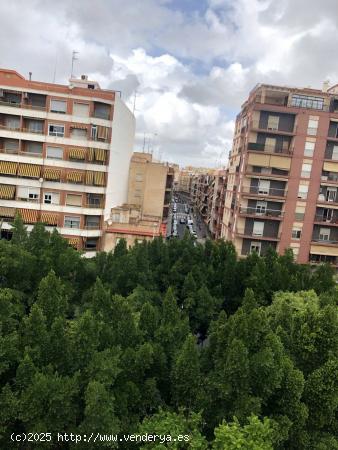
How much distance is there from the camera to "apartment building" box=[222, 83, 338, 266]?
1453 inches

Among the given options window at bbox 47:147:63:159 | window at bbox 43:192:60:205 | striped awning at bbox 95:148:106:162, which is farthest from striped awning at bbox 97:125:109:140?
window at bbox 43:192:60:205

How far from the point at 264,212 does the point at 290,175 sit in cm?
421

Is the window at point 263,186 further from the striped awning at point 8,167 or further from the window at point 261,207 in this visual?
the striped awning at point 8,167

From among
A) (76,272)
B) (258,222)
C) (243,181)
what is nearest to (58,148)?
(76,272)

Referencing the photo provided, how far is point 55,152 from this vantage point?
32906 millimetres

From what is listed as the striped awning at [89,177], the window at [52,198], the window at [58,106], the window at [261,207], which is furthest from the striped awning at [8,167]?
the window at [261,207]

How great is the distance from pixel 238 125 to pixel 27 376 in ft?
129

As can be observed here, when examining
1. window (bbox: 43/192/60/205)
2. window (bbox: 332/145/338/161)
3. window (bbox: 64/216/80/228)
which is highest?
window (bbox: 332/145/338/161)

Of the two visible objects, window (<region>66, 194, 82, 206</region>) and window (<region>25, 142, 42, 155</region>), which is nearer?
window (<region>25, 142, 42, 155</region>)

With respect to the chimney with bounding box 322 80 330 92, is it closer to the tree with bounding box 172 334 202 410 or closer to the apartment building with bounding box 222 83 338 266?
the apartment building with bounding box 222 83 338 266

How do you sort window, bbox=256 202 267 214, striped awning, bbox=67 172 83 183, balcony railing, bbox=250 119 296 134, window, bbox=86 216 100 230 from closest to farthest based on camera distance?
striped awning, bbox=67 172 83 183 < window, bbox=86 216 100 230 < balcony railing, bbox=250 119 296 134 < window, bbox=256 202 267 214

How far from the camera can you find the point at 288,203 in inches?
1495

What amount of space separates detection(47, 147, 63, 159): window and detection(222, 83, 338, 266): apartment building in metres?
16.9

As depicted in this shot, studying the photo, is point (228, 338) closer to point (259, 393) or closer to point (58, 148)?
point (259, 393)
